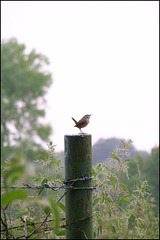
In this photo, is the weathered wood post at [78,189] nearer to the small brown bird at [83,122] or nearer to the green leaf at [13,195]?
the green leaf at [13,195]

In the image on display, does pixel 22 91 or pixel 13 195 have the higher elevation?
pixel 22 91

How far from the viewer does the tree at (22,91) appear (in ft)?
68.1

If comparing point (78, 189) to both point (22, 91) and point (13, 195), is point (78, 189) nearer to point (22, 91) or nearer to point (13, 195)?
point (13, 195)

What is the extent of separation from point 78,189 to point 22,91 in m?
21.9

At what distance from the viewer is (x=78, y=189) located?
5.12 ft

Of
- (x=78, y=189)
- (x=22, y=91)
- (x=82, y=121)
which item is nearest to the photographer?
(x=78, y=189)

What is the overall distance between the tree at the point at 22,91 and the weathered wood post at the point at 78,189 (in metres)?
18.7

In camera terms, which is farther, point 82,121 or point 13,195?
point 82,121

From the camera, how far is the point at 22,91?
2277cm

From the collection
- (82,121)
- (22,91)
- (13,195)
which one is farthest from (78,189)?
(22,91)

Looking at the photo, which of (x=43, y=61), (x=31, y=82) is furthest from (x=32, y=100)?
(x=43, y=61)

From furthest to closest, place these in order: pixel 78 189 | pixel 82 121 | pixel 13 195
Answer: pixel 82 121 → pixel 78 189 → pixel 13 195

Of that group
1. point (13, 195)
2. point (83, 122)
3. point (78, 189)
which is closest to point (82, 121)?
point (83, 122)

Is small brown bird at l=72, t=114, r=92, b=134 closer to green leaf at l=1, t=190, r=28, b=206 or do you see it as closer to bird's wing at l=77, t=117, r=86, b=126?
bird's wing at l=77, t=117, r=86, b=126
